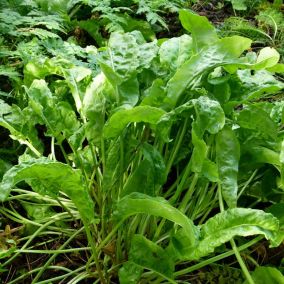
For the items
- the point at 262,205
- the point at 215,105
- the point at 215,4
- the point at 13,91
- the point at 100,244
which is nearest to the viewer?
the point at 215,105

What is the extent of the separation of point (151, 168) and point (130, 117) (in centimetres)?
14

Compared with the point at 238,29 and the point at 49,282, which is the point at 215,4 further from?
the point at 49,282

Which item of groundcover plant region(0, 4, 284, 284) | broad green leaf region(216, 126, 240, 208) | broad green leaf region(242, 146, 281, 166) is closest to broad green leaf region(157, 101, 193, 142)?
groundcover plant region(0, 4, 284, 284)

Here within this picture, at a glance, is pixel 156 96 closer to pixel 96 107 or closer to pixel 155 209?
pixel 96 107

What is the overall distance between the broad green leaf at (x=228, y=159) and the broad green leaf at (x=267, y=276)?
0.18 metres

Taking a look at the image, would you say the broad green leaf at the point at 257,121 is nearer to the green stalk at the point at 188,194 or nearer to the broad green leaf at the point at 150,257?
the green stalk at the point at 188,194

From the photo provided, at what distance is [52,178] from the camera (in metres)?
0.95

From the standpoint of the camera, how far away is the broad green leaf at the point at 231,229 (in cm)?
88

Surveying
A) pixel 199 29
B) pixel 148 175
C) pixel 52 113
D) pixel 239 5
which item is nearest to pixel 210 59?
pixel 199 29

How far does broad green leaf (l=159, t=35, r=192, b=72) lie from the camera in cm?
120

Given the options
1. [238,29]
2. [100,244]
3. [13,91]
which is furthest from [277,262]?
[238,29]

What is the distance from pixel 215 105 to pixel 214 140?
7.9 inches

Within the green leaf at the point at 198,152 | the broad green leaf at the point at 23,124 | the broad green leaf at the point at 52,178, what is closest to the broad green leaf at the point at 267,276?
the green leaf at the point at 198,152

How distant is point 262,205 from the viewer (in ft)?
4.54
